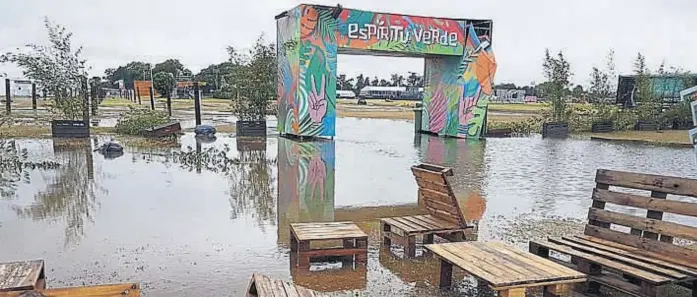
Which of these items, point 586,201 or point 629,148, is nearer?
point 586,201

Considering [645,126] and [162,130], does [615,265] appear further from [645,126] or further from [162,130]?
[645,126]

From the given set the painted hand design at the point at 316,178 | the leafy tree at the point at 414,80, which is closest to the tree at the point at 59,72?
the painted hand design at the point at 316,178

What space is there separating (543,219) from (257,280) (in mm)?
5313

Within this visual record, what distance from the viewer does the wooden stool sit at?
5402mm

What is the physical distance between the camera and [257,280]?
11.4 feet

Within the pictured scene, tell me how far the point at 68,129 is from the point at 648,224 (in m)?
17.5

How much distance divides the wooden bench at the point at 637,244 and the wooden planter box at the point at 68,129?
16.5 metres

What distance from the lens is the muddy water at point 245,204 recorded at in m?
5.24

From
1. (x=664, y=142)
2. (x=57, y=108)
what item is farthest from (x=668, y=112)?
(x=57, y=108)

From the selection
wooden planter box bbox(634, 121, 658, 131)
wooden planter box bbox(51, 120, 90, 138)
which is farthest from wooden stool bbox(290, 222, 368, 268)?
wooden planter box bbox(634, 121, 658, 131)

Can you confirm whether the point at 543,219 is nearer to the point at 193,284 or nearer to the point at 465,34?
the point at 193,284

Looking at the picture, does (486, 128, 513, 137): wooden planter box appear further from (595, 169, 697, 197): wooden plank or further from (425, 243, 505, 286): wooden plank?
(425, 243, 505, 286): wooden plank

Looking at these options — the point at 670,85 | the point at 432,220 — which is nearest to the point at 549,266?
the point at 432,220

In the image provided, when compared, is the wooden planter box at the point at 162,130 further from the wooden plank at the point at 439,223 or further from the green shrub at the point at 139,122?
the wooden plank at the point at 439,223
